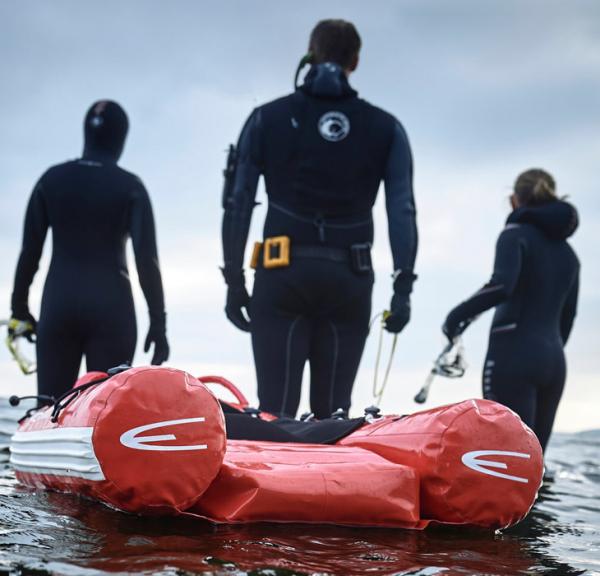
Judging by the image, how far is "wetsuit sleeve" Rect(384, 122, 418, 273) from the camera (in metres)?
4.66

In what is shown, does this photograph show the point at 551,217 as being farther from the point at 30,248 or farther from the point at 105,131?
the point at 30,248

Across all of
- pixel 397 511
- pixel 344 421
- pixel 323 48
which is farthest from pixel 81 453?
pixel 323 48

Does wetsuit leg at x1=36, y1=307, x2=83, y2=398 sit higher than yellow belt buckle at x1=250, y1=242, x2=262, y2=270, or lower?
lower

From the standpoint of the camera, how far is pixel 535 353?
504cm

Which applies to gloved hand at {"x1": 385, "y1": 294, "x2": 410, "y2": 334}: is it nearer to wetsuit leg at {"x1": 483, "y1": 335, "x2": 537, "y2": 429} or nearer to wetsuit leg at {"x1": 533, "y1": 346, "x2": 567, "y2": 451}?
wetsuit leg at {"x1": 483, "y1": 335, "x2": 537, "y2": 429}

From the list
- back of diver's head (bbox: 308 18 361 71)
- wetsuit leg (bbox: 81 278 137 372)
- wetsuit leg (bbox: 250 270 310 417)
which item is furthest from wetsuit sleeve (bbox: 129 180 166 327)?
back of diver's head (bbox: 308 18 361 71)

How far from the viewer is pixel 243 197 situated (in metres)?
4.66

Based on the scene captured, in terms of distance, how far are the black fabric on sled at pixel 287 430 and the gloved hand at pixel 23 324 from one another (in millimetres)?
2147

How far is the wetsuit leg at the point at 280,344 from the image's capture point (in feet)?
14.2

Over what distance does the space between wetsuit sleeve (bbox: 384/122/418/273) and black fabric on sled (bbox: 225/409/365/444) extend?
1.31 meters

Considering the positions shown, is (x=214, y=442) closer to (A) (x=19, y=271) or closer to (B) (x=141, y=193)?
(B) (x=141, y=193)

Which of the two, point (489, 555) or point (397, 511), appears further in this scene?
point (397, 511)

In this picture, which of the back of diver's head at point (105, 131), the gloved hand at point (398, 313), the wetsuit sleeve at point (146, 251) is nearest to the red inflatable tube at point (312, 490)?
the gloved hand at point (398, 313)

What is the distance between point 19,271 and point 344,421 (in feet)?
8.60
